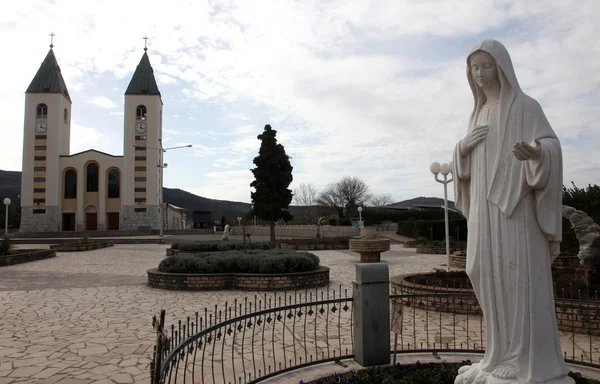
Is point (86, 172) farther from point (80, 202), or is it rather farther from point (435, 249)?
point (435, 249)

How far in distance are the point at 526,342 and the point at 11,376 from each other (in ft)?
18.0

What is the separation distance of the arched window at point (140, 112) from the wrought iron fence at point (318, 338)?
4969cm

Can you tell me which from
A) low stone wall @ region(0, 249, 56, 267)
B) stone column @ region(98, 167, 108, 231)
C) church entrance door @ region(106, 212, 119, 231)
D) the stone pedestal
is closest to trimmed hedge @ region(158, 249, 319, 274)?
the stone pedestal

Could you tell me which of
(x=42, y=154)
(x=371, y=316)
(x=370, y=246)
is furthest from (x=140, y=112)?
(x=371, y=316)

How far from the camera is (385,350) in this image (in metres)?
4.94

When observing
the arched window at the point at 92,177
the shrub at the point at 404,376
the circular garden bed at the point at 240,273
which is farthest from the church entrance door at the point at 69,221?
the shrub at the point at 404,376

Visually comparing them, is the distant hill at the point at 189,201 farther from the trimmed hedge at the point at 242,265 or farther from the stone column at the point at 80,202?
the trimmed hedge at the point at 242,265

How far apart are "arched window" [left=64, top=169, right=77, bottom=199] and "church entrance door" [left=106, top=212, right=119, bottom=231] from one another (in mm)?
4773

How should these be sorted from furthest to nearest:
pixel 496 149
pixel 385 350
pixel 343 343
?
1. pixel 343 343
2. pixel 385 350
3. pixel 496 149

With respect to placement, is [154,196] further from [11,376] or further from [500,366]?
[500,366]

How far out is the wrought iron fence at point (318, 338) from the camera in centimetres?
486

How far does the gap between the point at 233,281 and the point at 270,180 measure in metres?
19.2

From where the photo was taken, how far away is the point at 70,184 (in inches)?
2083

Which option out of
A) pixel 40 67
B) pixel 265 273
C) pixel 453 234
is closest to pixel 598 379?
pixel 265 273
